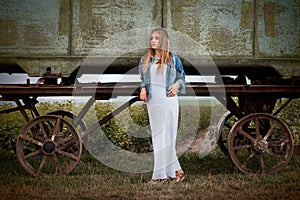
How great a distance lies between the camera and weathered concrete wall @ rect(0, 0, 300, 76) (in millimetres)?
6219

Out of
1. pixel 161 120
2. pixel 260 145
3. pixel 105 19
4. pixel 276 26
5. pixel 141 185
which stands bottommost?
pixel 141 185

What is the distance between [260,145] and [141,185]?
68.0 inches

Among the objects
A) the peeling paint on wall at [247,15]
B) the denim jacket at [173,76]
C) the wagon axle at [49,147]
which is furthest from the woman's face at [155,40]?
the wagon axle at [49,147]

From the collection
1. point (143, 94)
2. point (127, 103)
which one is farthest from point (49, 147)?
point (143, 94)

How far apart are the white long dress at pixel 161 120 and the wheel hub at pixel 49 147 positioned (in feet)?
4.36

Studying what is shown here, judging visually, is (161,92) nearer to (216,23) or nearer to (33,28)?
(216,23)

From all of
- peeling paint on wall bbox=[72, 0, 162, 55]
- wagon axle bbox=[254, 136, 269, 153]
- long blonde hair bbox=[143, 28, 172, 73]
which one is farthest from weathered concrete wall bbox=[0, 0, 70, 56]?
wagon axle bbox=[254, 136, 269, 153]

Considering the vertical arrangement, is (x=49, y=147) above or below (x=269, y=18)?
below

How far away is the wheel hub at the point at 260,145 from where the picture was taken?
245 inches

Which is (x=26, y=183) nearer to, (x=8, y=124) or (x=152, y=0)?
(x=152, y=0)

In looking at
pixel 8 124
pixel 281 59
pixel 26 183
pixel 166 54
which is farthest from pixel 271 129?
pixel 8 124

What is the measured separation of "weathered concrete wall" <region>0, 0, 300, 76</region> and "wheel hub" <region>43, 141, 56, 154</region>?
93 cm

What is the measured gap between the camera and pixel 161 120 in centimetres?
581

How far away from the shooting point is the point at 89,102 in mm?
6426
